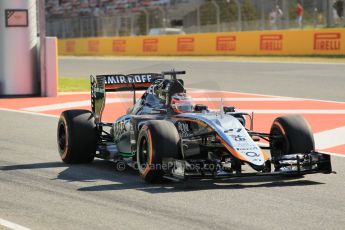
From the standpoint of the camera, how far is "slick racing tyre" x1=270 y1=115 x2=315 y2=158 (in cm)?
872

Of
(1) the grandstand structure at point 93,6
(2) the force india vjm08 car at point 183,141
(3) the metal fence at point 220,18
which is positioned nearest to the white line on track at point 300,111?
(2) the force india vjm08 car at point 183,141

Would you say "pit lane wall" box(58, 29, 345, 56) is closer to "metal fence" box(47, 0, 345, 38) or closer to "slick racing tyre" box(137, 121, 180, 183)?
"metal fence" box(47, 0, 345, 38)

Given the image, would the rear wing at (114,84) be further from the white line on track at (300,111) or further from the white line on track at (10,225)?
the white line on track at (300,111)

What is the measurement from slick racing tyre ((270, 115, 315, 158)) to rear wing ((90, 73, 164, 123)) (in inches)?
78.8

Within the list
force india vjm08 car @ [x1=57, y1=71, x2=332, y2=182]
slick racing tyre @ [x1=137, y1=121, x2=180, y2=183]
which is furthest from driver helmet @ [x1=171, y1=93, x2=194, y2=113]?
slick racing tyre @ [x1=137, y1=121, x2=180, y2=183]

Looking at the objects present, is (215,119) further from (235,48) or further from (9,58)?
(235,48)

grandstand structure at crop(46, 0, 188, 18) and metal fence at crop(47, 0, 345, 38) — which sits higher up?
grandstand structure at crop(46, 0, 188, 18)

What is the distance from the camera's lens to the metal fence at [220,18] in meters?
32.8

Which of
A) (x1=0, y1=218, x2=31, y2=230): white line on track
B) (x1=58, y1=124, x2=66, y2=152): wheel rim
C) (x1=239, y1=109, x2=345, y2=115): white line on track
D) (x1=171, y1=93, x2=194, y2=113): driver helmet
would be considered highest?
(x1=171, y1=93, x2=194, y2=113): driver helmet

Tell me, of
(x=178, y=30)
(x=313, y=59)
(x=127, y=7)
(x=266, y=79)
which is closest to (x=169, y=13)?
(x=178, y=30)

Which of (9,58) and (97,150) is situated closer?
(97,150)

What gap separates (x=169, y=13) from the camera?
1710 inches

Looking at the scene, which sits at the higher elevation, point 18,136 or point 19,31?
point 19,31

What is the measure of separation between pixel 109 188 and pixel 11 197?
38.2 inches
